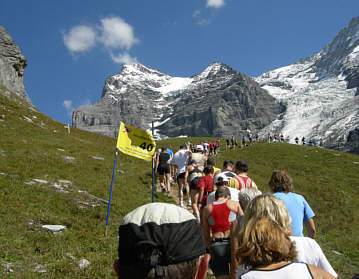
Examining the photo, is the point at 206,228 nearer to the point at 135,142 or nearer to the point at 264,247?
the point at 264,247

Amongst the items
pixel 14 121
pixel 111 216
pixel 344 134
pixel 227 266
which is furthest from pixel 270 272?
pixel 344 134

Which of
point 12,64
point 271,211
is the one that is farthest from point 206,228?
point 12,64

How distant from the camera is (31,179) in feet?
43.1

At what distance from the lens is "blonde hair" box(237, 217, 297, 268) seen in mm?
2896

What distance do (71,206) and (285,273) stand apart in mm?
9923

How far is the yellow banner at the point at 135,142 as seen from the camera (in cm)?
1100

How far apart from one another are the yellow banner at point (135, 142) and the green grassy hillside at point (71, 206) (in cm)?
270

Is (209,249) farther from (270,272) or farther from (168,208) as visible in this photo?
(168,208)

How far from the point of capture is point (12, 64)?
2532 inches

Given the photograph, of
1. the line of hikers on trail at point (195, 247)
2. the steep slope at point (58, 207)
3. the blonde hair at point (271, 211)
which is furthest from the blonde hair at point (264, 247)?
the steep slope at point (58, 207)

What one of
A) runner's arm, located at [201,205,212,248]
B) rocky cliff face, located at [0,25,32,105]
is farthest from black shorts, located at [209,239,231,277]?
rocky cliff face, located at [0,25,32,105]

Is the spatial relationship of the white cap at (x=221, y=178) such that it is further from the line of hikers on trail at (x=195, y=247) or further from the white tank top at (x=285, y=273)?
the white tank top at (x=285, y=273)

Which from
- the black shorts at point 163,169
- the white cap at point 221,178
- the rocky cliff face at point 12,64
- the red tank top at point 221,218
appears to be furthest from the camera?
the rocky cliff face at point 12,64

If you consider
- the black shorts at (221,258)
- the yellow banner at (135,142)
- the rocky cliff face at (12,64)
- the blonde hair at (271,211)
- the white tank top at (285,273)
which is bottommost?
the black shorts at (221,258)
